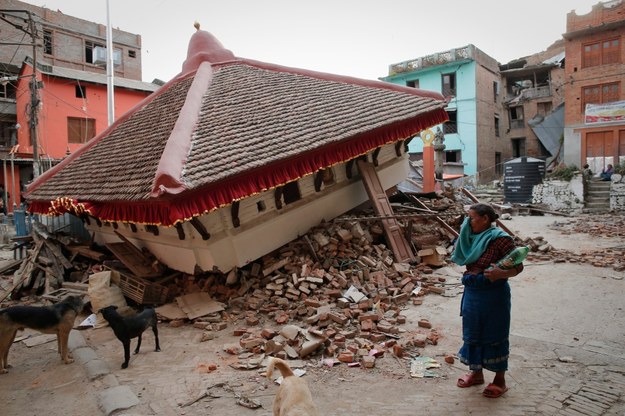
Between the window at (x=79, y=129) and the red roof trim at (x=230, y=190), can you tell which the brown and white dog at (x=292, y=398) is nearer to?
the red roof trim at (x=230, y=190)

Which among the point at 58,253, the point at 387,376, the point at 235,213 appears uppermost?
the point at 235,213

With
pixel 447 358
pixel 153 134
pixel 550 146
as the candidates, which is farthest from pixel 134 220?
pixel 550 146

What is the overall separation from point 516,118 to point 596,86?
44.7ft

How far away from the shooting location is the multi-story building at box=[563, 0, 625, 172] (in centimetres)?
2327

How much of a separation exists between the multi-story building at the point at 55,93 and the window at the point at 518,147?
105 ft

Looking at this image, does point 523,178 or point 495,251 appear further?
point 523,178

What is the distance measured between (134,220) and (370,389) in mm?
4833

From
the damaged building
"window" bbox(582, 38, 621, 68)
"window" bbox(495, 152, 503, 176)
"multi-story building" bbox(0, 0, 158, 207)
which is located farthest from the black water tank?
"multi-story building" bbox(0, 0, 158, 207)

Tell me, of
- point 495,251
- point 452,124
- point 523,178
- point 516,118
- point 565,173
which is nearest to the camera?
point 495,251

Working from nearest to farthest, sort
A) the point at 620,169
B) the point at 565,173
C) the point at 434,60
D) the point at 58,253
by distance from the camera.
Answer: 1. the point at 58,253
2. the point at 620,169
3. the point at 565,173
4. the point at 434,60

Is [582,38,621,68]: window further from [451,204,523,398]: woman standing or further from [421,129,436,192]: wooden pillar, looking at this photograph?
[451,204,523,398]: woman standing

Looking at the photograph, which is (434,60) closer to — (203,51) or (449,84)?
(449,84)

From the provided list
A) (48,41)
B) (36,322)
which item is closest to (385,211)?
(36,322)

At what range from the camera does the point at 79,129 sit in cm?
2759
